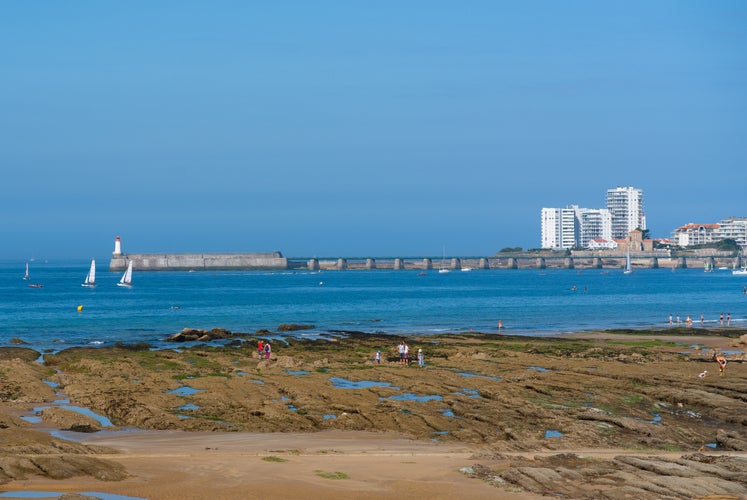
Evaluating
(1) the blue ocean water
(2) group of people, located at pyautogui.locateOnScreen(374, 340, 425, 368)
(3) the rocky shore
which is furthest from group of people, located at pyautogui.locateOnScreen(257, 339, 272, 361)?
(1) the blue ocean water

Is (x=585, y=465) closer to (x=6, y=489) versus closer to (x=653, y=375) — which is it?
(x=6, y=489)

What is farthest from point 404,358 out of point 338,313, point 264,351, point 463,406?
point 338,313

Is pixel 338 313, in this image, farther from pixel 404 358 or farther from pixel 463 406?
pixel 463 406

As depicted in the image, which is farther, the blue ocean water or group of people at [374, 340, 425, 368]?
the blue ocean water

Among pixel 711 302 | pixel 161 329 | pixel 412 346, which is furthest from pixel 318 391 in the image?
pixel 711 302

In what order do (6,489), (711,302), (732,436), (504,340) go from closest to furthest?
(6,489) → (732,436) → (504,340) → (711,302)

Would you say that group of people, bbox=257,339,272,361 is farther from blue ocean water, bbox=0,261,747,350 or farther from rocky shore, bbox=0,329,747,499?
blue ocean water, bbox=0,261,747,350

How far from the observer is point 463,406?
91.5 ft

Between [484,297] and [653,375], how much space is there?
84974 millimetres

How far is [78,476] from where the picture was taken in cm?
1828

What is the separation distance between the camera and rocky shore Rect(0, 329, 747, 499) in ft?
60.4

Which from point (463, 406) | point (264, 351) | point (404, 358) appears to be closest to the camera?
point (463, 406)

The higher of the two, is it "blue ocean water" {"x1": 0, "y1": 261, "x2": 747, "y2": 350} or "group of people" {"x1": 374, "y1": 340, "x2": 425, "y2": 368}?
"group of people" {"x1": 374, "y1": 340, "x2": 425, "y2": 368}

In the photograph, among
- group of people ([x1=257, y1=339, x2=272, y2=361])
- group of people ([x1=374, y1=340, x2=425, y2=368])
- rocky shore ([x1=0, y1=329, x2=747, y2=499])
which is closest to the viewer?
rocky shore ([x1=0, y1=329, x2=747, y2=499])
